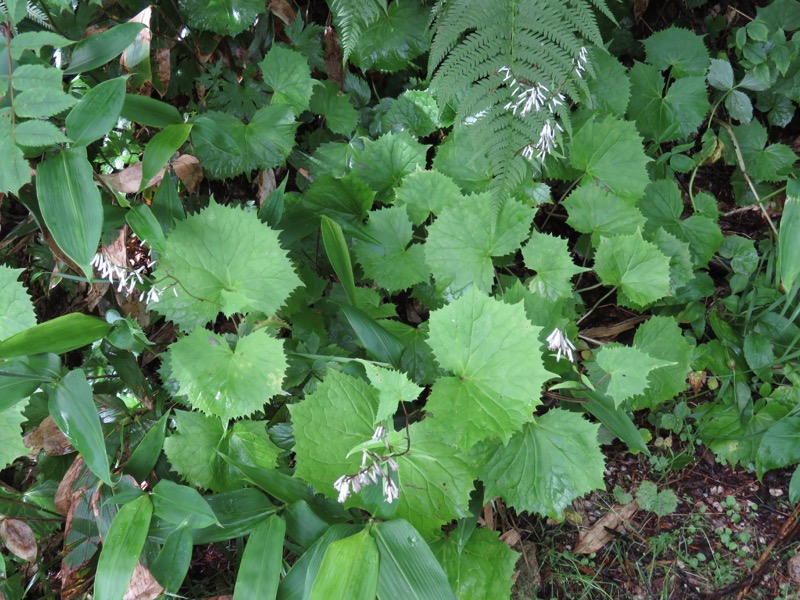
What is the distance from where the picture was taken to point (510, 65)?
1.45 m

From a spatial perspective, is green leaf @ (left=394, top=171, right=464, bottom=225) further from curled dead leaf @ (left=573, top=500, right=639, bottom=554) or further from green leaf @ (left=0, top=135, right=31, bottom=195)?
curled dead leaf @ (left=573, top=500, right=639, bottom=554)

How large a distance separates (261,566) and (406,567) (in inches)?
13.3

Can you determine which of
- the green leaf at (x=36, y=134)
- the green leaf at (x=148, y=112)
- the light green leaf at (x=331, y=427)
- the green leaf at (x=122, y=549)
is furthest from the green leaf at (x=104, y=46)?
the green leaf at (x=122, y=549)

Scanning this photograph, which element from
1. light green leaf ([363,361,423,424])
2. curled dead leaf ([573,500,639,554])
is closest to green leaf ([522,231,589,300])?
light green leaf ([363,361,423,424])

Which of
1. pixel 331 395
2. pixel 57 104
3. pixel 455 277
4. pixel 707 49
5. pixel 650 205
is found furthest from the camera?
pixel 707 49

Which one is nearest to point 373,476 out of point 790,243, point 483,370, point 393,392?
point 393,392

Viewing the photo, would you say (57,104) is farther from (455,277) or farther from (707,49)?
(707,49)

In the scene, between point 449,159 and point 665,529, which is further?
point 665,529

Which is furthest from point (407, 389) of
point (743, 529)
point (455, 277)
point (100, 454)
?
point (743, 529)

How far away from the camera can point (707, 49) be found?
6.48 ft

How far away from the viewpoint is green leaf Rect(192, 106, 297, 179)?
5.68 ft

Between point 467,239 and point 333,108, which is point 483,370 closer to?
point 467,239

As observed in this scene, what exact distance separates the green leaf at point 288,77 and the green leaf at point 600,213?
0.84 meters

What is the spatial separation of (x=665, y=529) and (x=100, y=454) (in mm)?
1643
